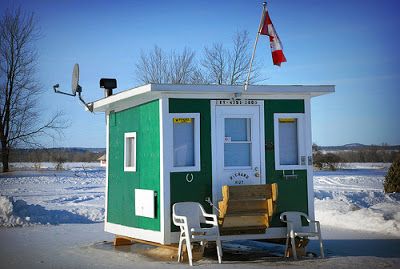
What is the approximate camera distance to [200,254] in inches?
345

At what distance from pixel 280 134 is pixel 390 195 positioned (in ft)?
33.1

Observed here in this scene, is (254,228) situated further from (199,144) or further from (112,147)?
(112,147)

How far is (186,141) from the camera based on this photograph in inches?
364

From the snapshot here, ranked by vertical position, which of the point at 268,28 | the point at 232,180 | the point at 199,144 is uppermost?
the point at 268,28

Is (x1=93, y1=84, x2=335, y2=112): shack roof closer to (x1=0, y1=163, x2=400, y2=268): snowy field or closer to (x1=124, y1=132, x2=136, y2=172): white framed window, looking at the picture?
(x1=124, y1=132, x2=136, y2=172): white framed window

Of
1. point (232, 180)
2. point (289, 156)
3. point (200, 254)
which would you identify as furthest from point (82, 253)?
point (289, 156)

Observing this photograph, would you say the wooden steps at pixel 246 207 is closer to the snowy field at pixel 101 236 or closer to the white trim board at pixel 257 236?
the white trim board at pixel 257 236

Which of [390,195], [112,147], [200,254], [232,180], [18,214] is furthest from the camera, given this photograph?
[390,195]

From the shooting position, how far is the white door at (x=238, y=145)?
937cm

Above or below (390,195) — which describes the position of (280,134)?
above

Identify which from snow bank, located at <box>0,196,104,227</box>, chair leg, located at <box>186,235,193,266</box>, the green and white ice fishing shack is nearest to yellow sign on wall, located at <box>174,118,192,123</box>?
the green and white ice fishing shack

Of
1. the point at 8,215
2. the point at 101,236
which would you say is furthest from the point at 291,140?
the point at 8,215

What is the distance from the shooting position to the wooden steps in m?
8.70

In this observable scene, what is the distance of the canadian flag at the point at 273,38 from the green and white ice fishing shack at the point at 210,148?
566 mm
